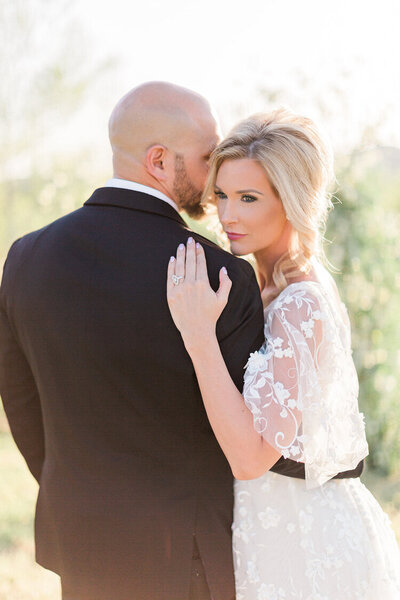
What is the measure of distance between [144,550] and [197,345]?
0.74 meters

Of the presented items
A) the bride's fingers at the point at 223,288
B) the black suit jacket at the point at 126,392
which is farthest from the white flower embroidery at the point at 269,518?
the bride's fingers at the point at 223,288

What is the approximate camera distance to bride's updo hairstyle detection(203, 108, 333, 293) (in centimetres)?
245

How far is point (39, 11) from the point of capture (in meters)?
12.1

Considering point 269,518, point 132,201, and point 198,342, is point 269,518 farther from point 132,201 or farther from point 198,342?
point 132,201

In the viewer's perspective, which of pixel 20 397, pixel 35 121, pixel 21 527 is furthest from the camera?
pixel 35 121

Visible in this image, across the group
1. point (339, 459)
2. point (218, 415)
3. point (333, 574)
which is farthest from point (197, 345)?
point (333, 574)

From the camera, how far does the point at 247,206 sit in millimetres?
2516

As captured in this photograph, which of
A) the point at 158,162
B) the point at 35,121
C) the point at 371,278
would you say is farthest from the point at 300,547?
the point at 35,121

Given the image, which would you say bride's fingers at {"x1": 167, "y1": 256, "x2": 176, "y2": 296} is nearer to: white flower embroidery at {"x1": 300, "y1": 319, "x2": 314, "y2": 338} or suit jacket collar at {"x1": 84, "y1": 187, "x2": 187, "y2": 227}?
suit jacket collar at {"x1": 84, "y1": 187, "x2": 187, "y2": 227}

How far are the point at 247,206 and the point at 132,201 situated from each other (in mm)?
507

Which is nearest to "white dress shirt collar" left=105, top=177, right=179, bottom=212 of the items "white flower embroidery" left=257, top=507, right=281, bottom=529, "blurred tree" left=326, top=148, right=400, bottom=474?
"white flower embroidery" left=257, top=507, right=281, bottom=529

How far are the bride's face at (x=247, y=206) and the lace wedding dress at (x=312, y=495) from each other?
292 mm

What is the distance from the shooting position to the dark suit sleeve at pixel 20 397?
2502 mm

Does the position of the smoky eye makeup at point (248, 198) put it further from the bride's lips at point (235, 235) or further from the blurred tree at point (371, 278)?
the blurred tree at point (371, 278)
